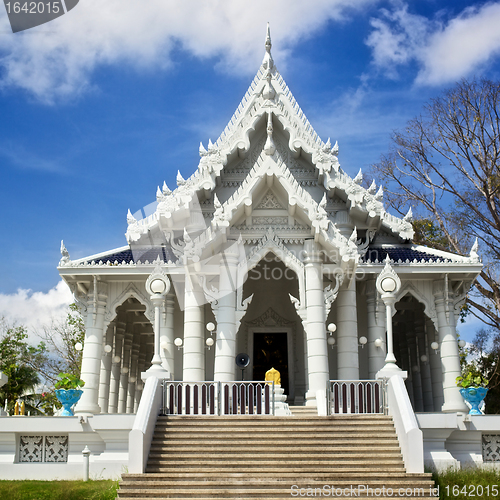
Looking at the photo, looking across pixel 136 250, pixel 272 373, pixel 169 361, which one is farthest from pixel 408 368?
pixel 136 250

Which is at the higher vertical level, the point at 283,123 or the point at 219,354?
the point at 283,123

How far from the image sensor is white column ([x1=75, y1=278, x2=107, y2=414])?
17281mm

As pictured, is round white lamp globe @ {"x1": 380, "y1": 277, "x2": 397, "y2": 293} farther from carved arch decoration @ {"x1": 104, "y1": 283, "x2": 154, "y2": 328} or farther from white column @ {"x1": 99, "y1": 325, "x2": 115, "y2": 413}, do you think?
white column @ {"x1": 99, "y1": 325, "x2": 115, "y2": 413}

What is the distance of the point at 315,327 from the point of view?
15.6 meters

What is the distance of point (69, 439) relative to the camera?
528 inches

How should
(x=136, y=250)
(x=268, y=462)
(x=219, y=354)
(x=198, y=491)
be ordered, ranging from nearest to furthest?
(x=198, y=491) → (x=268, y=462) → (x=219, y=354) → (x=136, y=250)

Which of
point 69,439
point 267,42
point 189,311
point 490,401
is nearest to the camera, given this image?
point 69,439

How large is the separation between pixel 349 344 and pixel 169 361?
16.8ft

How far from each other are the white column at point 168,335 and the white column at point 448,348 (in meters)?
7.79

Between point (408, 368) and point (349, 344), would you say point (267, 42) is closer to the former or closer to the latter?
point (349, 344)

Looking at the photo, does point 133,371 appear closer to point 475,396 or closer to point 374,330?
point 374,330

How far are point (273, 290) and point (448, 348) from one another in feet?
18.2

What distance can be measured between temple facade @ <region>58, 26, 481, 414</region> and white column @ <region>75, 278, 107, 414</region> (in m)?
0.04

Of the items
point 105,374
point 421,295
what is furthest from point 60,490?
point 421,295
